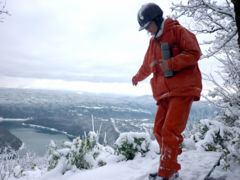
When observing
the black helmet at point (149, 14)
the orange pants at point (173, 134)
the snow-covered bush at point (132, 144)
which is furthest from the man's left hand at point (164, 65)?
the snow-covered bush at point (132, 144)

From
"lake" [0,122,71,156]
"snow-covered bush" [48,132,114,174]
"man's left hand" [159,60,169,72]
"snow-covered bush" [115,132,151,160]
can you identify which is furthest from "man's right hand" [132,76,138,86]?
"lake" [0,122,71,156]

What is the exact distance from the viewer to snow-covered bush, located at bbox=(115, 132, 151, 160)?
11.4 ft

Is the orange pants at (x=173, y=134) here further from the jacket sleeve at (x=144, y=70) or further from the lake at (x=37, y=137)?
the lake at (x=37, y=137)

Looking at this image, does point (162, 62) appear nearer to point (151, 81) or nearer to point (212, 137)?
point (151, 81)

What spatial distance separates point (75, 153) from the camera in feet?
11.5

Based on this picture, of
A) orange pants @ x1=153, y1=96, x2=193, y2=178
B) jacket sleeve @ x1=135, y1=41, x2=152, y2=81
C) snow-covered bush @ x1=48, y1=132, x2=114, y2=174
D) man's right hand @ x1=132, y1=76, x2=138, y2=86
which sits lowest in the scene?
snow-covered bush @ x1=48, y1=132, x2=114, y2=174

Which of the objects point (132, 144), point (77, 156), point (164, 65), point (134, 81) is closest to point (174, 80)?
point (164, 65)

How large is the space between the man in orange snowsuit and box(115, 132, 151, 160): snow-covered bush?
66.7 inches

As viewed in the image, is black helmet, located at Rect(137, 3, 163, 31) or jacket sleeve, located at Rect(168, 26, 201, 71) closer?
jacket sleeve, located at Rect(168, 26, 201, 71)

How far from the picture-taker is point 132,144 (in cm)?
353

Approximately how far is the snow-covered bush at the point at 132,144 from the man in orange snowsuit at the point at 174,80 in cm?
169

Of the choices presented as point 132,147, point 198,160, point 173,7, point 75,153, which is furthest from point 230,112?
point 75,153

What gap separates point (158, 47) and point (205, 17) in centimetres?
99

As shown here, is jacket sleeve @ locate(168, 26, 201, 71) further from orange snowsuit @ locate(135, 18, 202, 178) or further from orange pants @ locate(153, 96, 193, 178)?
orange pants @ locate(153, 96, 193, 178)
